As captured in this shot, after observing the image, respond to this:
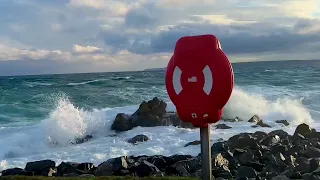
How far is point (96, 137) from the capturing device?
1861 centimetres

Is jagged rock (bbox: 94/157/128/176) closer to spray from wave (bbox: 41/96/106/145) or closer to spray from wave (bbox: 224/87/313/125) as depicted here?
spray from wave (bbox: 41/96/106/145)

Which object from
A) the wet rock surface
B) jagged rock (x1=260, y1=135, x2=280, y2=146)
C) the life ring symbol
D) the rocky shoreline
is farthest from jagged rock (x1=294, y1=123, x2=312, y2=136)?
the life ring symbol

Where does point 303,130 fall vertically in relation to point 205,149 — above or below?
below

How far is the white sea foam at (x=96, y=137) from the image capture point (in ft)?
47.5

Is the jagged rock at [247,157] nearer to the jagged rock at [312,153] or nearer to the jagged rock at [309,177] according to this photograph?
the jagged rock at [312,153]

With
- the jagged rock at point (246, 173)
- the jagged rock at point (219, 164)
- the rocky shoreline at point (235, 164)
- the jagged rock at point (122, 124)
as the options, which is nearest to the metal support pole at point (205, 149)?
the rocky shoreline at point (235, 164)

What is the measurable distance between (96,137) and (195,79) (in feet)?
48.6

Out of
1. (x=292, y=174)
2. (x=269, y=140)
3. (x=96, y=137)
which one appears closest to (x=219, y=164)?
(x=292, y=174)

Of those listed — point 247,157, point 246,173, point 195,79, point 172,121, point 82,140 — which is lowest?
point 82,140

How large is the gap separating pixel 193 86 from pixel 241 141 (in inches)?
350

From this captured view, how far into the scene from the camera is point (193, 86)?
4.20 metres

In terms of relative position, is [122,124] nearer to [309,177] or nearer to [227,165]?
[227,165]

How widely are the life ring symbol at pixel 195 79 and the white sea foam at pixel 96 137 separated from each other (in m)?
9.39

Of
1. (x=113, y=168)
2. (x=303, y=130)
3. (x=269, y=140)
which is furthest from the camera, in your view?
(x=303, y=130)
